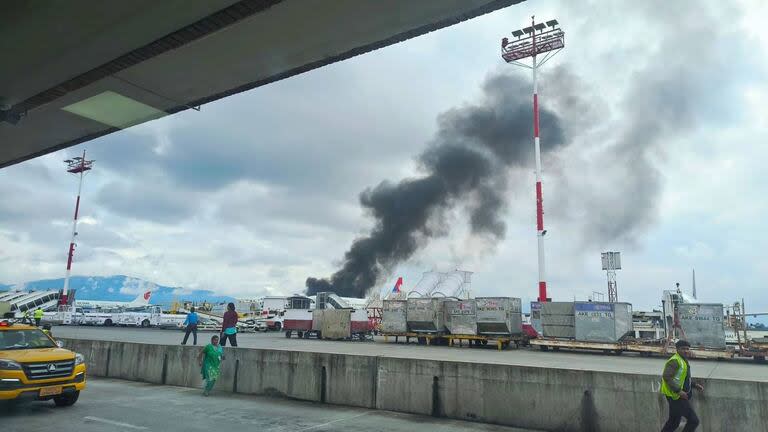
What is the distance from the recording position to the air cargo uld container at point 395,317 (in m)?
24.8

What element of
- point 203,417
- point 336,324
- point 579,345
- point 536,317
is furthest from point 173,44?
point 336,324

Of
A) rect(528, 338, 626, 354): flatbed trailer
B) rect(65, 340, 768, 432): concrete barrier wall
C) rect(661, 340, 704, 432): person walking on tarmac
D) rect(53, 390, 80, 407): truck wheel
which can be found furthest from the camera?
rect(528, 338, 626, 354): flatbed trailer

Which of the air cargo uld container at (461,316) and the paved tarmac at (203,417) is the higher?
the air cargo uld container at (461,316)

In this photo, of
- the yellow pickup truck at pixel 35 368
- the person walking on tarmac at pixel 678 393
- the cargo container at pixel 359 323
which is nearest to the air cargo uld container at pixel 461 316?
the cargo container at pixel 359 323

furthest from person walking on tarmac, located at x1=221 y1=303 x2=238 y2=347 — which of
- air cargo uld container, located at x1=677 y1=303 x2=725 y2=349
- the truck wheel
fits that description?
air cargo uld container, located at x1=677 y1=303 x2=725 y2=349

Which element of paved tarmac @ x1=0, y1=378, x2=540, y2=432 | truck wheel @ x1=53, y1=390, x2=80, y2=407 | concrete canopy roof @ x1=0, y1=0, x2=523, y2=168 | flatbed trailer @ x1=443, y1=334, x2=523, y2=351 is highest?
concrete canopy roof @ x1=0, y1=0, x2=523, y2=168

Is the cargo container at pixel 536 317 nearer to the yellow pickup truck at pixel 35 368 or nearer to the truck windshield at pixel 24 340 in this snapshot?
the yellow pickup truck at pixel 35 368

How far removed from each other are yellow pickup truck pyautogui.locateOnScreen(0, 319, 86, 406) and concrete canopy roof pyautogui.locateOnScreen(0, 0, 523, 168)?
4.10 meters

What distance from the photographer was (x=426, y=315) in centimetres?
2405

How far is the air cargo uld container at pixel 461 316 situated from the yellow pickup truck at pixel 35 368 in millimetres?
16782

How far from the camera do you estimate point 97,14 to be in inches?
227

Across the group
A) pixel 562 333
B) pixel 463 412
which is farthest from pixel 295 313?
pixel 463 412

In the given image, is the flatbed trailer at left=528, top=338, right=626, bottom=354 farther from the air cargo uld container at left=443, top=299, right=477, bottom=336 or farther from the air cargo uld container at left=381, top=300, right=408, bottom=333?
the air cargo uld container at left=381, top=300, right=408, bottom=333

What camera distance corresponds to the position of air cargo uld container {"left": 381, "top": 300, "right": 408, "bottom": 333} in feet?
81.5
